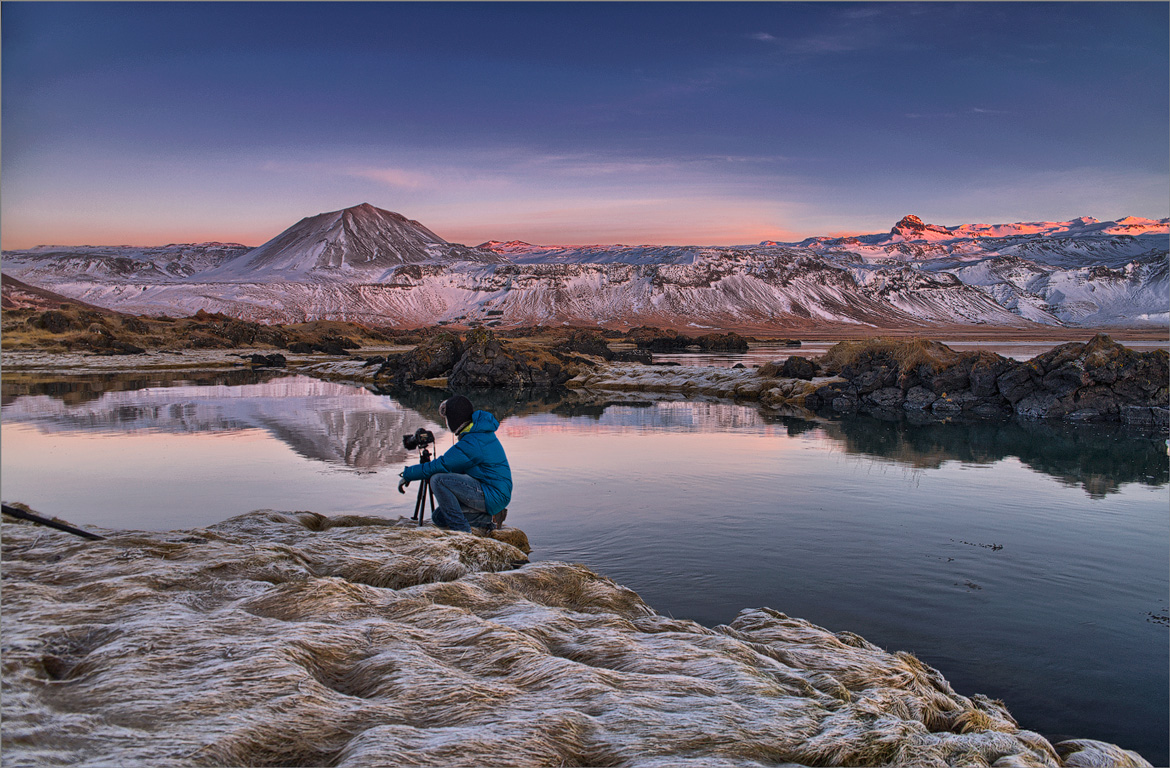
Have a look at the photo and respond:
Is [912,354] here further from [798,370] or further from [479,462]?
[479,462]

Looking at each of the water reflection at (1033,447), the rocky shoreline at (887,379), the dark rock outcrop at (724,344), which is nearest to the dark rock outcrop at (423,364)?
the rocky shoreline at (887,379)

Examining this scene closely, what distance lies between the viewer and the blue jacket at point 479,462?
844 centimetres

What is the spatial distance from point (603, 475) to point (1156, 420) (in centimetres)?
2211

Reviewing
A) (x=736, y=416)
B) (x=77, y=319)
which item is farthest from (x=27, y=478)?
(x=77, y=319)

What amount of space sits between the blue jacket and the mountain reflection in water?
9187 mm

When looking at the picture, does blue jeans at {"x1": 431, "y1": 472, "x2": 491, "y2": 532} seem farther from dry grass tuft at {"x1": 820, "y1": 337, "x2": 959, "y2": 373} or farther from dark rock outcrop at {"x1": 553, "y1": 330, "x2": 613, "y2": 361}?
dark rock outcrop at {"x1": 553, "y1": 330, "x2": 613, "y2": 361}

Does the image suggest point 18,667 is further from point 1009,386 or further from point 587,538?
point 1009,386

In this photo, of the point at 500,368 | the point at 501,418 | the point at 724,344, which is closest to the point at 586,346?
the point at 500,368

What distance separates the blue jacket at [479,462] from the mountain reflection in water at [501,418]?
9.19m

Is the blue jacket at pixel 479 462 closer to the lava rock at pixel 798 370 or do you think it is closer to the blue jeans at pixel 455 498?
the blue jeans at pixel 455 498

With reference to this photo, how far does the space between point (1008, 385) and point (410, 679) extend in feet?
104

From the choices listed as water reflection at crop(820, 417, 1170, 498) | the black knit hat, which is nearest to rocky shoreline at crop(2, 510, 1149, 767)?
the black knit hat

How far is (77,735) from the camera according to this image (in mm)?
3469

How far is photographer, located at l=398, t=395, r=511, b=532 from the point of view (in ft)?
27.7
